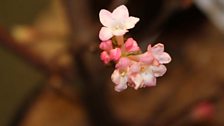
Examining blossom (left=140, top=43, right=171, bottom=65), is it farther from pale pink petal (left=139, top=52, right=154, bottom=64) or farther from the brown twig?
the brown twig

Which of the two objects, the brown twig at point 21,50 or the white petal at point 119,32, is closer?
the white petal at point 119,32

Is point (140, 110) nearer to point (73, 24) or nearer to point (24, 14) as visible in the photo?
point (73, 24)

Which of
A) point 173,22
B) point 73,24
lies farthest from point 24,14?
point 73,24

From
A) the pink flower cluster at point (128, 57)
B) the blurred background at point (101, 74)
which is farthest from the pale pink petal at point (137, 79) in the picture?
the blurred background at point (101, 74)

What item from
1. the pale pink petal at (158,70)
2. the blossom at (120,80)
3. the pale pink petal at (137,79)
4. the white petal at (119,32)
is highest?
the white petal at (119,32)

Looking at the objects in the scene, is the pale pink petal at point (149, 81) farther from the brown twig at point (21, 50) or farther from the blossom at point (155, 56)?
the brown twig at point (21, 50)

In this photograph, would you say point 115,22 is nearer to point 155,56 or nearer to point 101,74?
point 155,56

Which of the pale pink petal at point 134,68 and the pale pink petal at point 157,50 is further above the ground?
the pale pink petal at point 157,50
